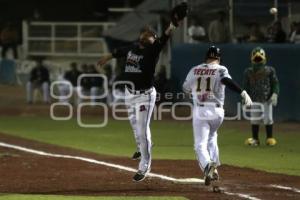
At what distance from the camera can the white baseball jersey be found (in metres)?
11.2

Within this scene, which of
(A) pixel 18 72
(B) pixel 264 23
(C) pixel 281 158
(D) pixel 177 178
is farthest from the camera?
(A) pixel 18 72

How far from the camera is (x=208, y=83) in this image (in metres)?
11.2

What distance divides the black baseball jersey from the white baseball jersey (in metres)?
0.77

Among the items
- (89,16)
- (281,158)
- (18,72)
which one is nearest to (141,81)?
(281,158)

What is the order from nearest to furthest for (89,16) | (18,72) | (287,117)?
(287,117), (18,72), (89,16)

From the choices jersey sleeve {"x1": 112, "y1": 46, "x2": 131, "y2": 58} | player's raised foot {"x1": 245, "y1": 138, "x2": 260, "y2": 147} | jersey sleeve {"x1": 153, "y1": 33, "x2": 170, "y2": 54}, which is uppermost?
jersey sleeve {"x1": 153, "y1": 33, "x2": 170, "y2": 54}

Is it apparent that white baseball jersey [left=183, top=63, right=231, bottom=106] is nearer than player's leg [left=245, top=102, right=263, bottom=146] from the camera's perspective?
Yes

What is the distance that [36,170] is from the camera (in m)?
13.6

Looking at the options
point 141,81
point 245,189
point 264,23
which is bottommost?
point 245,189

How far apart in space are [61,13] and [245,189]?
3132cm

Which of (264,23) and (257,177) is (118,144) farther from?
(264,23)

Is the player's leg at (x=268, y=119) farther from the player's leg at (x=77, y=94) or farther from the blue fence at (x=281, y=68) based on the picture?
the player's leg at (x=77, y=94)

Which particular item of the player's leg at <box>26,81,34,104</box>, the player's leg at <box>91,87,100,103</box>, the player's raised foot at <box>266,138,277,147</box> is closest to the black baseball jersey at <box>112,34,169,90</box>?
the player's raised foot at <box>266,138,277,147</box>

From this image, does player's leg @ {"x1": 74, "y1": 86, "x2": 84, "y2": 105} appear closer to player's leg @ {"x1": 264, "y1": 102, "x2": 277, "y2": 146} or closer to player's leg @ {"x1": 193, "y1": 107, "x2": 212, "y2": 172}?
player's leg @ {"x1": 264, "y1": 102, "x2": 277, "y2": 146}
